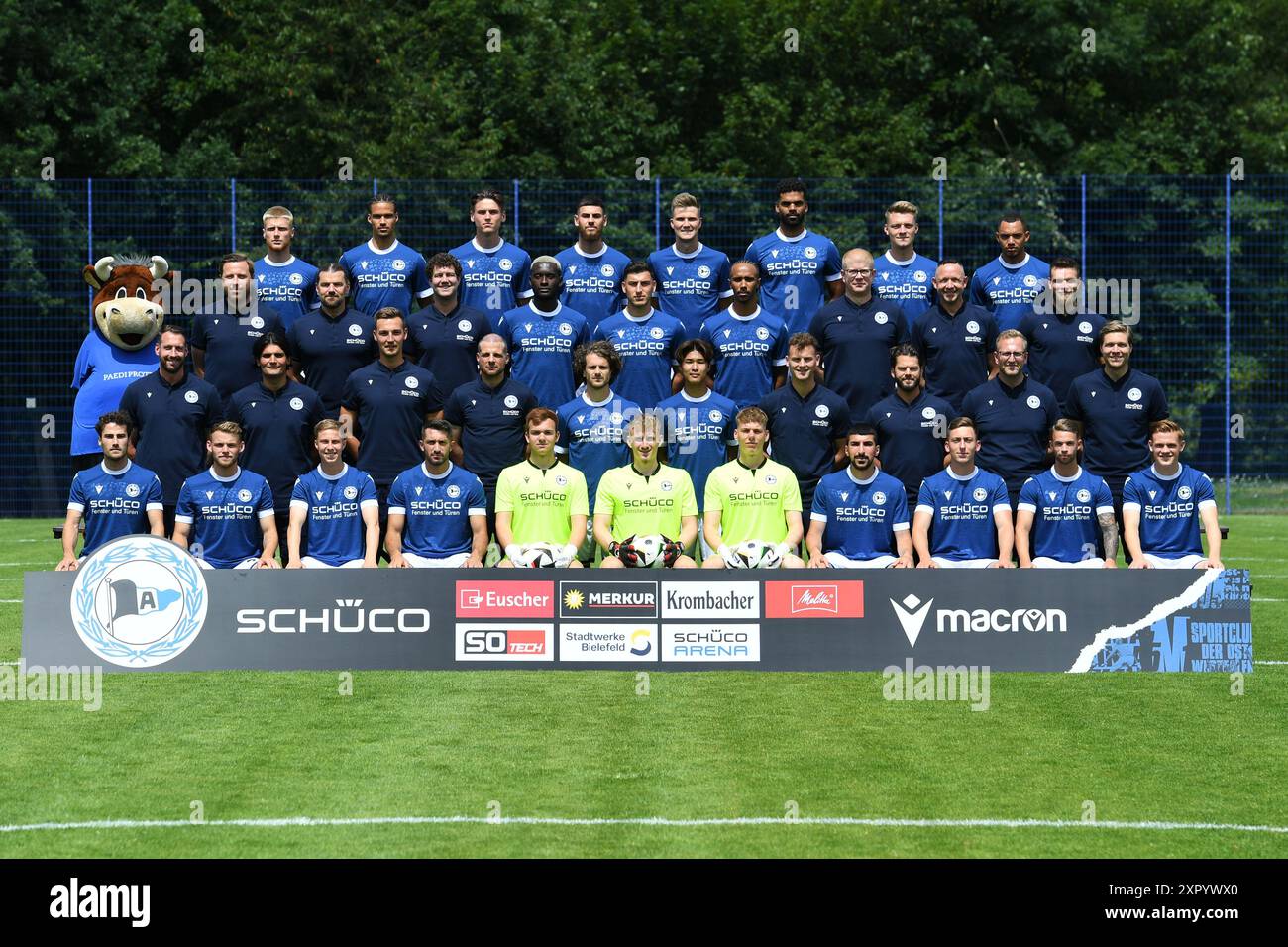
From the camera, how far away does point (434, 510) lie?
38.6ft

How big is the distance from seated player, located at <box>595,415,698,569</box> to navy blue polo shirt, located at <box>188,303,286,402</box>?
2.95m

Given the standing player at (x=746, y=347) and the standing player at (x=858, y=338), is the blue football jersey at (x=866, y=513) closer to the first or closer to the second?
the standing player at (x=858, y=338)

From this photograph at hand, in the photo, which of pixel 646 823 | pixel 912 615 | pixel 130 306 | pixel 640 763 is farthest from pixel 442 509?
pixel 646 823

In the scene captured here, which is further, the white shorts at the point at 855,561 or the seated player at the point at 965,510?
the seated player at the point at 965,510

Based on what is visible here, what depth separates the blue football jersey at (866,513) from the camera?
11633 millimetres

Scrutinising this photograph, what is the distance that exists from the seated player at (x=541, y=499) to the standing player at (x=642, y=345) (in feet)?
4.33

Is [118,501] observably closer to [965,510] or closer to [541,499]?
[541,499]

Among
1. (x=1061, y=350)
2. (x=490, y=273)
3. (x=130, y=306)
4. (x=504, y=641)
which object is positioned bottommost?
(x=504, y=641)

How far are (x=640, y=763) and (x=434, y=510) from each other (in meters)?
3.54

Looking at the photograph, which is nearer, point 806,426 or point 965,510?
point 965,510

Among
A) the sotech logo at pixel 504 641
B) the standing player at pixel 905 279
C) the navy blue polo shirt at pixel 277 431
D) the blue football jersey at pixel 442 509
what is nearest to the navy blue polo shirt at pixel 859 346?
the standing player at pixel 905 279

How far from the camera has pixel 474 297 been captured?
13.4 m

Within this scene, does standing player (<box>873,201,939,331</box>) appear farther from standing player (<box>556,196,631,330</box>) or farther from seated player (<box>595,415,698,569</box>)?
seated player (<box>595,415,698,569</box>)

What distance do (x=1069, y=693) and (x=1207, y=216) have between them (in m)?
13.2
